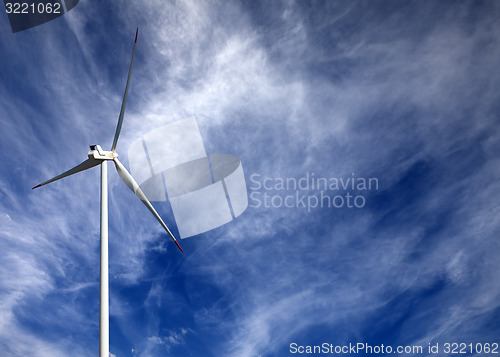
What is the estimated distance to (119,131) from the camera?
44375mm

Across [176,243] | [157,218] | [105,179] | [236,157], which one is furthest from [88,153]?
[236,157]

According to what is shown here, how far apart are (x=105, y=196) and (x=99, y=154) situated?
5015 millimetres

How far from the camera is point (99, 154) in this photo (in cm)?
4306

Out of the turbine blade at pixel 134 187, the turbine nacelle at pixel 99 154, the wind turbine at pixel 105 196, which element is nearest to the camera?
the wind turbine at pixel 105 196

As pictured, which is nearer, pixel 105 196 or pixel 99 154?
pixel 105 196

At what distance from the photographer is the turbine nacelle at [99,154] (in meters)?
42.6

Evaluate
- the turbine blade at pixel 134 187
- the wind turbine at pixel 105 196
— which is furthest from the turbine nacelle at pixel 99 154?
the turbine blade at pixel 134 187

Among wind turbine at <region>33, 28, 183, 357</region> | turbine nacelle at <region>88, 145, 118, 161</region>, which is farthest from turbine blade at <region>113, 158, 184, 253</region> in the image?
turbine nacelle at <region>88, 145, 118, 161</region>

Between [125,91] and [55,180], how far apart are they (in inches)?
531

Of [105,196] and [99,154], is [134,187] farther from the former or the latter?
[99,154]

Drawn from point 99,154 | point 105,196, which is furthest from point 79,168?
point 105,196

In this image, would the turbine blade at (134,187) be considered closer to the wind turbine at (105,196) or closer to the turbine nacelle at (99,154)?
the wind turbine at (105,196)

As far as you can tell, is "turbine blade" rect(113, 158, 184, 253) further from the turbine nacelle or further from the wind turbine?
the turbine nacelle

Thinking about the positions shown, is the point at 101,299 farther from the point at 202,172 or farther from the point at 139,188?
the point at 202,172
